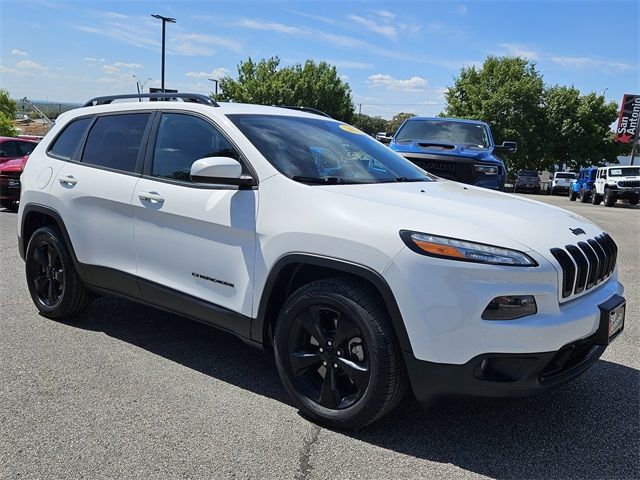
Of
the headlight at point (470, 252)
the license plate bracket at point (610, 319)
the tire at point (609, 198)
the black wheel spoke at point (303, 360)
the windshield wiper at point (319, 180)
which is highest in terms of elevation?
the windshield wiper at point (319, 180)

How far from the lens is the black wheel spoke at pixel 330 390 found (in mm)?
3039

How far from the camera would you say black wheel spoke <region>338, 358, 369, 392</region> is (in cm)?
288

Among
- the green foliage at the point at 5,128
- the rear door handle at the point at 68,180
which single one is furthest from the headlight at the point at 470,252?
the green foliage at the point at 5,128

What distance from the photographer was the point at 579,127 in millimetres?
46875

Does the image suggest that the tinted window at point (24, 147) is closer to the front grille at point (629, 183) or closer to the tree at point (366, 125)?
the front grille at point (629, 183)

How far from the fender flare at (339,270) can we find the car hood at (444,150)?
6323 millimetres

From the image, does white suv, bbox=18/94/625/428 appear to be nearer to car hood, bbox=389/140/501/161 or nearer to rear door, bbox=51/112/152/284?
rear door, bbox=51/112/152/284

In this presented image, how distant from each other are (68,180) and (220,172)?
1845mm

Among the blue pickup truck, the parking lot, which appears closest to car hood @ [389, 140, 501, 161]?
the blue pickup truck

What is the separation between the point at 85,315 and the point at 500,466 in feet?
12.0

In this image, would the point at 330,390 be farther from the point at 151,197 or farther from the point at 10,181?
the point at 10,181

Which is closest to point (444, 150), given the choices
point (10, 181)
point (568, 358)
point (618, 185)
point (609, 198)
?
point (568, 358)

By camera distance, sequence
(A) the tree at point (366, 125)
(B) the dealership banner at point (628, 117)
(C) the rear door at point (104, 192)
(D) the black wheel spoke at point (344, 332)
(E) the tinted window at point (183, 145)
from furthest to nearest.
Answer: (A) the tree at point (366, 125) < (B) the dealership banner at point (628, 117) < (C) the rear door at point (104, 192) < (E) the tinted window at point (183, 145) < (D) the black wheel spoke at point (344, 332)

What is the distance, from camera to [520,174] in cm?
4109
